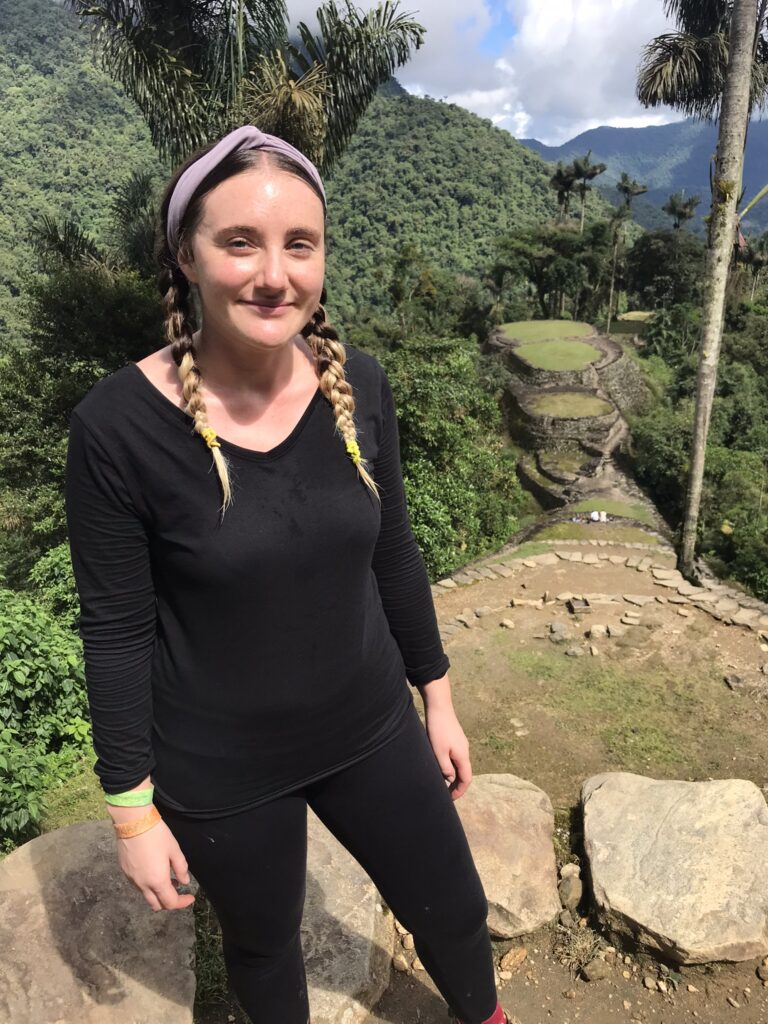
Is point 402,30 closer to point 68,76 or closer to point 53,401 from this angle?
point 53,401

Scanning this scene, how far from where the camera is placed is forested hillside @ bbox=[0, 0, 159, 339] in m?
42.4

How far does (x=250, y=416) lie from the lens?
1.20 m

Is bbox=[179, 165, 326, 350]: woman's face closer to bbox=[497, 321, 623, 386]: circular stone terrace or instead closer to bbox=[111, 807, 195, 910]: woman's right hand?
bbox=[111, 807, 195, 910]: woman's right hand

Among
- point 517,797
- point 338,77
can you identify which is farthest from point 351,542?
point 338,77

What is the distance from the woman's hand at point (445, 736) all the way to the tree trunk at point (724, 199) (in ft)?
22.5

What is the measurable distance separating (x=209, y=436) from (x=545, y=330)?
25.1 meters

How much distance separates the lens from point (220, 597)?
1.14 meters

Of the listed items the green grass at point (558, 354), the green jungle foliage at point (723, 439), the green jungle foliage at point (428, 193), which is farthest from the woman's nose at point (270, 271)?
the green jungle foliage at point (428, 193)

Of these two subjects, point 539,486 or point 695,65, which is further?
point 539,486

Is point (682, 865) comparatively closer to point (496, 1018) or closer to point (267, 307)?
point (496, 1018)

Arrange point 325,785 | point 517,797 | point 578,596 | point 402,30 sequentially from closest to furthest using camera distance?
point 325,785 → point 517,797 → point 578,596 → point 402,30

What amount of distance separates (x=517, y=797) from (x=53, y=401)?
7.88 m

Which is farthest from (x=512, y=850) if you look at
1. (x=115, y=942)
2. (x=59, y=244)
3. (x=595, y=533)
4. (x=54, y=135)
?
(x=54, y=135)

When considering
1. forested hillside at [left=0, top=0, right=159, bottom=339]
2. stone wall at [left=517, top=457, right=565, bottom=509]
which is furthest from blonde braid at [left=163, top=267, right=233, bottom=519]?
forested hillside at [left=0, top=0, right=159, bottom=339]
